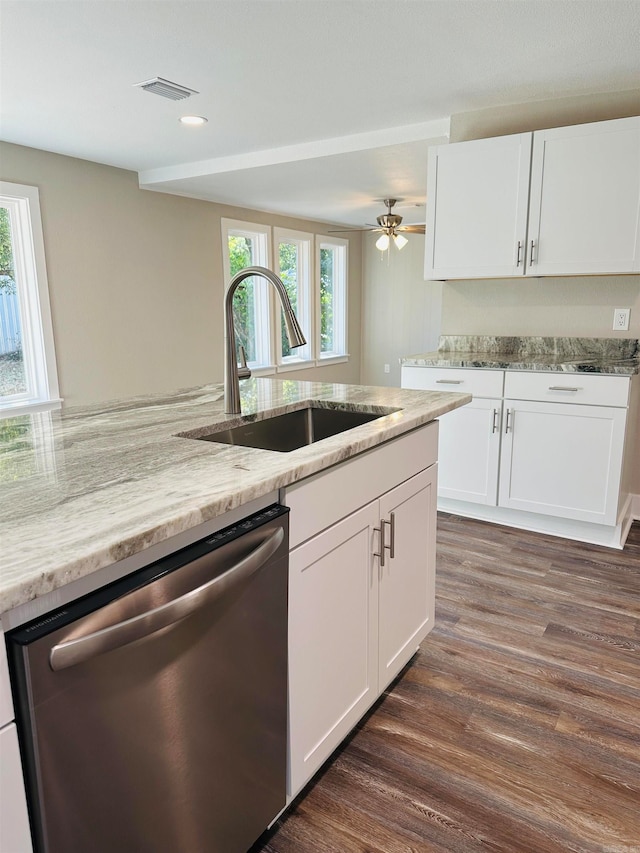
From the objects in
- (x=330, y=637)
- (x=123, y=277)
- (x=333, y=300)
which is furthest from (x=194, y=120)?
(x=333, y=300)

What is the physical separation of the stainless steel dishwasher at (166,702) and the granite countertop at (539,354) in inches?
90.0

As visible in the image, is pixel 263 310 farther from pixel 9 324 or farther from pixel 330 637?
pixel 330 637

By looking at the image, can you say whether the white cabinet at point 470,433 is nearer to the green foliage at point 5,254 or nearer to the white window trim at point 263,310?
the green foliage at point 5,254

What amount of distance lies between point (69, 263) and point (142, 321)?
29.2 inches

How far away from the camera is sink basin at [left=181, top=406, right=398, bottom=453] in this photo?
178 cm

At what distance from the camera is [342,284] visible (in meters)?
7.35

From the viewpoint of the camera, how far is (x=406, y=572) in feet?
5.86

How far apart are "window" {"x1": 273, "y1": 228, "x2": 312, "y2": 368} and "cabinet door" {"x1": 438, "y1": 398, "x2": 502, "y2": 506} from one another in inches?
127

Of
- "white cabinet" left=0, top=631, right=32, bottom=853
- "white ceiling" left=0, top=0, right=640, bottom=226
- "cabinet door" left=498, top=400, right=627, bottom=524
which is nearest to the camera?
"white cabinet" left=0, top=631, right=32, bottom=853

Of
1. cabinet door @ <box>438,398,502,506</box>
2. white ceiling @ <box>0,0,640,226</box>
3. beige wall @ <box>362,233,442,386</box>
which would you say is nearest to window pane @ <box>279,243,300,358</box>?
beige wall @ <box>362,233,442,386</box>

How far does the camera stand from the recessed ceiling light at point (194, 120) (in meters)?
3.21

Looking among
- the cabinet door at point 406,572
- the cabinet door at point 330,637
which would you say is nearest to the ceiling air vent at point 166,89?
the cabinet door at point 406,572

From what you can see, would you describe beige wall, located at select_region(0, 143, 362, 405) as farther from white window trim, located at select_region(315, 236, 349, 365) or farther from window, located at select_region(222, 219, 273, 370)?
white window trim, located at select_region(315, 236, 349, 365)

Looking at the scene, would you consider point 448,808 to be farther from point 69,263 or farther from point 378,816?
point 69,263
